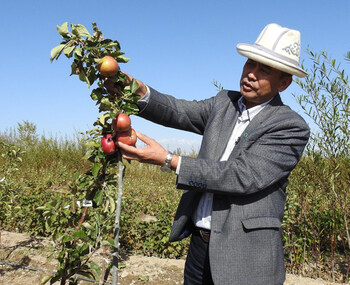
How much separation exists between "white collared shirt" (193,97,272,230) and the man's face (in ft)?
0.23

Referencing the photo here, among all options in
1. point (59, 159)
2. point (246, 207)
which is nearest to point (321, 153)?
point (246, 207)

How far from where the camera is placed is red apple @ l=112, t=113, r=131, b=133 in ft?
5.59

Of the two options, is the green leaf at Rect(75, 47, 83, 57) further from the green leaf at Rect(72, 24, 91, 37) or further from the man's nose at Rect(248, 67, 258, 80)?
the man's nose at Rect(248, 67, 258, 80)

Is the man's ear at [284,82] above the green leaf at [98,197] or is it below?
above

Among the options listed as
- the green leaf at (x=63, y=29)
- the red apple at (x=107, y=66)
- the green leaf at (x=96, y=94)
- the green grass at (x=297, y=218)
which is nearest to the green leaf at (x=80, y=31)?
the green leaf at (x=63, y=29)

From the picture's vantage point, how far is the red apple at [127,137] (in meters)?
1.76

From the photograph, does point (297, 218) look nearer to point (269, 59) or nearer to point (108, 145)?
point (269, 59)

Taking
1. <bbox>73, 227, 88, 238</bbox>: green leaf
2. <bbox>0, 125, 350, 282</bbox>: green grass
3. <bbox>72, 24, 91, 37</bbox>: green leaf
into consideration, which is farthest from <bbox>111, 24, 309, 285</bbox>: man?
<bbox>0, 125, 350, 282</bbox>: green grass

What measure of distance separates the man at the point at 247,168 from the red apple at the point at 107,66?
34 centimetres

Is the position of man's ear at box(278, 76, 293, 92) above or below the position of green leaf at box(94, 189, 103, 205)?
above

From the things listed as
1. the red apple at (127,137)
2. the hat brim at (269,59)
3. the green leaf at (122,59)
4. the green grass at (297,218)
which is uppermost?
the hat brim at (269,59)

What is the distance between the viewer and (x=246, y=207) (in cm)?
190

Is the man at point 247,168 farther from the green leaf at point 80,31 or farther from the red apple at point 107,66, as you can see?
the green leaf at point 80,31

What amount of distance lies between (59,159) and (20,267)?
5085 mm
